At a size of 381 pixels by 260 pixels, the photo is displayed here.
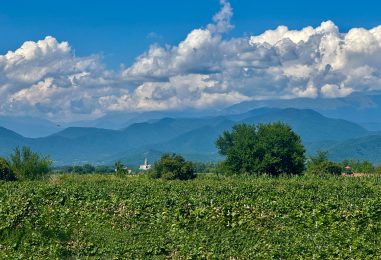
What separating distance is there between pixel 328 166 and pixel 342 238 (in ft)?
246

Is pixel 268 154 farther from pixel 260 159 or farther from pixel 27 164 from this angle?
pixel 27 164

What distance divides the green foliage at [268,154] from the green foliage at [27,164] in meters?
40.5

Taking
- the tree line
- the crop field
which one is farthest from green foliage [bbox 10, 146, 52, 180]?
the crop field

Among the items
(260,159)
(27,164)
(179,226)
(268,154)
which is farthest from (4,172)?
(260,159)

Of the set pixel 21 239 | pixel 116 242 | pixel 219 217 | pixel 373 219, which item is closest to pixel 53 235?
pixel 21 239

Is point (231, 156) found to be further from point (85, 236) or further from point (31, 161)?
point (85, 236)

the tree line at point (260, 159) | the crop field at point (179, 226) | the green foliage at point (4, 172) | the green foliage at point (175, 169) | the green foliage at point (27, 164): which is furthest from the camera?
the tree line at point (260, 159)

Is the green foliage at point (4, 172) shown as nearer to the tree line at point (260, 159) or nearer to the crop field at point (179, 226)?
the crop field at point (179, 226)

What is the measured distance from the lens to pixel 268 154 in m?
93.9

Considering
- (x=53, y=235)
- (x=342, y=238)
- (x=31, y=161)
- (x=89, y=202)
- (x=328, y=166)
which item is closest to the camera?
(x=342, y=238)

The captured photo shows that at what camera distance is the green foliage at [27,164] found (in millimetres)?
67688

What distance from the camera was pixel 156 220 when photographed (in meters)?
29.9

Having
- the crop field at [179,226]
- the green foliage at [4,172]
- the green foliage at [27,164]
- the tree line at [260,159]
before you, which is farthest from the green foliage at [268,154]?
the crop field at [179,226]

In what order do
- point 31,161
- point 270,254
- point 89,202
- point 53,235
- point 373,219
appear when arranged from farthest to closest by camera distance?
point 31,161, point 89,202, point 373,219, point 53,235, point 270,254
